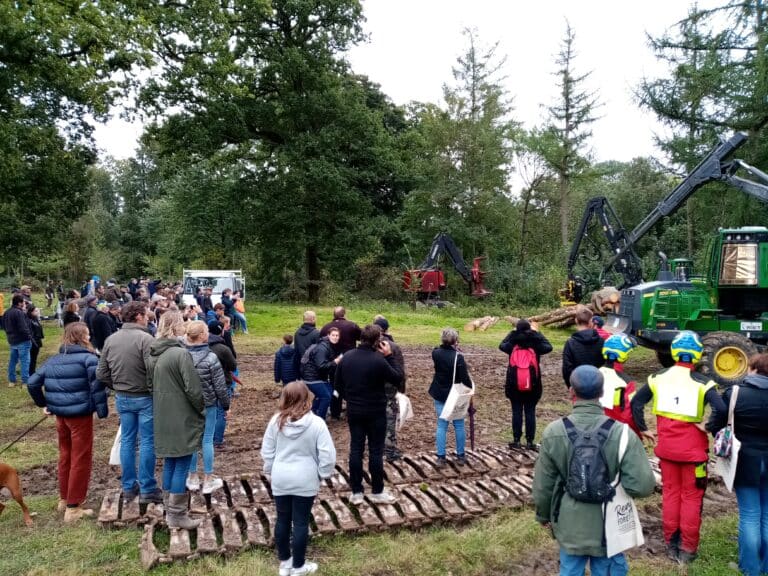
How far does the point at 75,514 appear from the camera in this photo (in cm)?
548

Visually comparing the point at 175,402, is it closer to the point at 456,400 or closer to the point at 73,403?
the point at 73,403

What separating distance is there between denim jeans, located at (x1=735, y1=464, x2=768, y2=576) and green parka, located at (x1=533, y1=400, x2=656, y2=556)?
1706 millimetres

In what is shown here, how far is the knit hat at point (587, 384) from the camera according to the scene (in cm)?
337

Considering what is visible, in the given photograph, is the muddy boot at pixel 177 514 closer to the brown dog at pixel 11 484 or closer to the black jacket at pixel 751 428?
the brown dog at pixel 11 484

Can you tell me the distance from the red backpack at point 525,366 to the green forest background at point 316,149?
11.3 m

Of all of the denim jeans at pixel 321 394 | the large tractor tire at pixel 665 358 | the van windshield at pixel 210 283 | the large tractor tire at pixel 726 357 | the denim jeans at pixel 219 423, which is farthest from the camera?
the van windshield at pixel 210 283

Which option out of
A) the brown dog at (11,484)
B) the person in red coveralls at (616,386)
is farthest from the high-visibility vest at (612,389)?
the brown dog at (11,484)

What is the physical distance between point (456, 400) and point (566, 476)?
319 cm

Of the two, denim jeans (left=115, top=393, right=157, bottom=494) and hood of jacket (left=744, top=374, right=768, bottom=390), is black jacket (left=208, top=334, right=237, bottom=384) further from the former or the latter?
hood of jacket (left=744, top=374, right=768, bottom=390)

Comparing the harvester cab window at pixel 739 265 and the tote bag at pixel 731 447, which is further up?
the harvester cab window at pixel 739 265

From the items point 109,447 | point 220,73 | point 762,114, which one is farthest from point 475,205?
point 109,447

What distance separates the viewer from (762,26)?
19156 millimetres

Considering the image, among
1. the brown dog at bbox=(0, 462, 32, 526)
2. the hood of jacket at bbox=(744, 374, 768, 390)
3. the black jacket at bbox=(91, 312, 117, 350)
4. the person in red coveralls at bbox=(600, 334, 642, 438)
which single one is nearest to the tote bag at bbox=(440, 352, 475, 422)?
the person in red coveralls at bbox=(600, 334, 642, 438)

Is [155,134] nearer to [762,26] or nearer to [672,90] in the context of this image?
[672,90]
